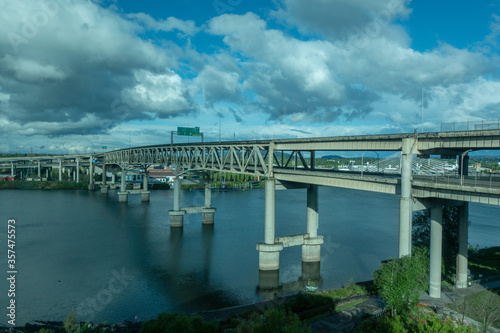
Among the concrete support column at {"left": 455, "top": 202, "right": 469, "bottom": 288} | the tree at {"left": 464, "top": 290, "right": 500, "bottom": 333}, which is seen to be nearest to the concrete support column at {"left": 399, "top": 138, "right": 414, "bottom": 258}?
the tree at {"left": 464, "top": 290, "right": 500, "bottom": 333}

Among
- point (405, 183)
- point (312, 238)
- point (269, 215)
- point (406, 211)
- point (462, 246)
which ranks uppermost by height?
point (405, 183)

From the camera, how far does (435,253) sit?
2136cm

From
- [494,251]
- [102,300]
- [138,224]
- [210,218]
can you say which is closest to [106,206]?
[138,224]

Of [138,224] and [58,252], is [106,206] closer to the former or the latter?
[138,224]

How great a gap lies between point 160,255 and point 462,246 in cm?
2819

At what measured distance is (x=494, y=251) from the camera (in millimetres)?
34844

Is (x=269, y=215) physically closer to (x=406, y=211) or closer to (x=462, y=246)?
(x=406, y=211)

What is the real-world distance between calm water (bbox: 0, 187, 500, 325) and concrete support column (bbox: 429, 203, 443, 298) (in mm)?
8863

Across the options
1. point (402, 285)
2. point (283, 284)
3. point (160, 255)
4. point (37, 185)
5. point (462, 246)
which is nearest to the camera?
point (402, 285)

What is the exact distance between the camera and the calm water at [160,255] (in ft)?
84.7

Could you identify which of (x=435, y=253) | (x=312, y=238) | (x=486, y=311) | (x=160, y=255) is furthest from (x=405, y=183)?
(x=160, y=255)

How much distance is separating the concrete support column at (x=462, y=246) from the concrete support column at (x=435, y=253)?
11.1ft

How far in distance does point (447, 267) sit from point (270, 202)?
1535cm

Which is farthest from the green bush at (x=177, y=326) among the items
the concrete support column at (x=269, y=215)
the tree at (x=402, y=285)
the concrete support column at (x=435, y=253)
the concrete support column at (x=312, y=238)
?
the concrete support column at (x=312, y=238)
